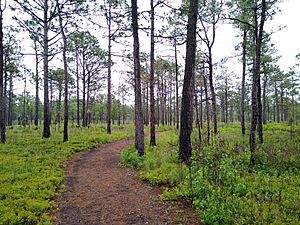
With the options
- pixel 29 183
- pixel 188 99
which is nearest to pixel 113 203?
pixel 29 183

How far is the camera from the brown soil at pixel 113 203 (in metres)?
4.82

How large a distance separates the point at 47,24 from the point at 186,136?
13.6 meters

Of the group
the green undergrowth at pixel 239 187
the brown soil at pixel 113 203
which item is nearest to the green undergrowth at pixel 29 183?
the brown soil at pixel 113 203

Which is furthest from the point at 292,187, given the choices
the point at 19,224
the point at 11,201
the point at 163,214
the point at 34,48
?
the point at 34,48

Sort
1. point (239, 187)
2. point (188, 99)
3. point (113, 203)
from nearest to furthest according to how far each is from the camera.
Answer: point (239, 187), point (113, 203), point (188, 99)

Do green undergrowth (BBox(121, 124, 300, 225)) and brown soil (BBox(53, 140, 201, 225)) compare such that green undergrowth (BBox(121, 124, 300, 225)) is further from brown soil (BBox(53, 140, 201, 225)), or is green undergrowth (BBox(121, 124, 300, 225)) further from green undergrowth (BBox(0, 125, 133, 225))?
green undergrowth (BBox(0, 125, 133, 225))

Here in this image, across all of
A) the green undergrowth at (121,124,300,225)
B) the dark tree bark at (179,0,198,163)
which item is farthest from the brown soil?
the dark tree bark at (179,0,198,163)

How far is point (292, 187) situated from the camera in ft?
19.4

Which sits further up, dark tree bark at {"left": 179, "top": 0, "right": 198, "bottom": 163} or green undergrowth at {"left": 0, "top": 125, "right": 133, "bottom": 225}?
dark tree bark at {"left": 179, "top": 0, "right": 198, "bottom": 163}

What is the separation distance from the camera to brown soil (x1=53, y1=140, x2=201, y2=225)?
4.82m

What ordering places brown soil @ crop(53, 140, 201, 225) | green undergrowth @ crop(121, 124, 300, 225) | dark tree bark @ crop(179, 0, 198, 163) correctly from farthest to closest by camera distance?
dark tree bark @ crop(179, 0, 198, 163), brown soil @ crop(53, 140, 201, 225), green undergrowth @ crop(121, 124, 300, 225)

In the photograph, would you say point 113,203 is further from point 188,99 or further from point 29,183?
point 188,99

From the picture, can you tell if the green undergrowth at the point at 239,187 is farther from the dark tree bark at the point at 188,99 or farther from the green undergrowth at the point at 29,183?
the green undergrowth at the point at 29,183

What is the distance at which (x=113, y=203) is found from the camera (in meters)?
5.78
